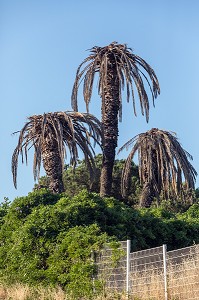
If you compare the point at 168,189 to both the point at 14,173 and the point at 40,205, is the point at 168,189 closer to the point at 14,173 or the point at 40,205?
the point at 14,173

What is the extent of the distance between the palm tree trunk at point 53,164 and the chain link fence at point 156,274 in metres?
10.4

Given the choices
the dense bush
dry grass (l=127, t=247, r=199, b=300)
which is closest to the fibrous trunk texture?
the dense bush

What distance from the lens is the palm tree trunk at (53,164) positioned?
26.7 meters

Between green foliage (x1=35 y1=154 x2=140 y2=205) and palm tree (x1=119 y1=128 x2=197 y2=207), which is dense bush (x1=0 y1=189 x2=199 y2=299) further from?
green foliage (x1=35 y1=154 x2=140 y2=205)

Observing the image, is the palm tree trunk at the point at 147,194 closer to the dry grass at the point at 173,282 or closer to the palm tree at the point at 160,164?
the palm tree at the point at 160,164

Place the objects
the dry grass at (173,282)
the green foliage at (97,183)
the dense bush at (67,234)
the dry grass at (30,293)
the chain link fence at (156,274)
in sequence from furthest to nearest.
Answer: the green foliage at (97,183), the dense bush at (67,234), the dry grass at (30,293), the chain link fence at (156,274), the dry grass at (173,282)

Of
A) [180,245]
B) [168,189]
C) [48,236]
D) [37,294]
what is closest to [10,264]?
[48,236]

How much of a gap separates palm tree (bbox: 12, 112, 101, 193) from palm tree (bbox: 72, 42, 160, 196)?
49.1 inches

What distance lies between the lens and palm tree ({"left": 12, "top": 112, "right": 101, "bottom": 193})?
87.4 feet

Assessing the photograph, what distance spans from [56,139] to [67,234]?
27.2 feet

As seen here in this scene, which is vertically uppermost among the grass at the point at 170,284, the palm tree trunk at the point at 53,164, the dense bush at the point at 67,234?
the palm tree trunk at the point at 53,164

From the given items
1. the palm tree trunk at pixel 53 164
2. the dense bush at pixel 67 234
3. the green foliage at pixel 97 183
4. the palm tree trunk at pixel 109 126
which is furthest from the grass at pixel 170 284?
the green foliage at pixel 97 183

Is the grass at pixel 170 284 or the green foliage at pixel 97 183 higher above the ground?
the green foliage at pixel 97 183

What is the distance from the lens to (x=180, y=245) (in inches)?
968
